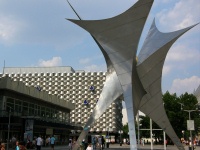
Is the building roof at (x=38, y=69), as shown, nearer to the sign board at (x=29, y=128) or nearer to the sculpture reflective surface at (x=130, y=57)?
the sign board at (x=29, y=128)

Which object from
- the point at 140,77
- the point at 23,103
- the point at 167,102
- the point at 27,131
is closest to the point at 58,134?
the point at 23,103

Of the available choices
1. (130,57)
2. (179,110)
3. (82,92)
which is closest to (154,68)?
(130,57)

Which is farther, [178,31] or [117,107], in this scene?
[117,107]

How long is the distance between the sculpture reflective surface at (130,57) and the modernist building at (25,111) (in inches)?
441

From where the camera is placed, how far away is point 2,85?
1487 inches

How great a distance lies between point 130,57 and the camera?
22141 millimetres

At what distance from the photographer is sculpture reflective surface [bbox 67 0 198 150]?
21.3 meters

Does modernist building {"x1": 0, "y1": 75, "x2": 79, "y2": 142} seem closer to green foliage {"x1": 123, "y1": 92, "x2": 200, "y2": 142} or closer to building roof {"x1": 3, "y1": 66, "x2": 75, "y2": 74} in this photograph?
green foliage {"x1": 123, "y1": 92, "x2": 200, "y2": 142}

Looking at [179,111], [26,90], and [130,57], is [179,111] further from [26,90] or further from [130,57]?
[130,57]

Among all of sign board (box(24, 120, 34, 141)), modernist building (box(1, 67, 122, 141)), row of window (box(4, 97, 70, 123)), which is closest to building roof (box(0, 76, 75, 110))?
row of window (box(4, 97, 70, 123))

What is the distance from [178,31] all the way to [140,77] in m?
4.57

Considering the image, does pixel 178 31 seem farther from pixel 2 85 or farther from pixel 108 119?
pixel 108 119

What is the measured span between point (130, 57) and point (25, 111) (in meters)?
25.3

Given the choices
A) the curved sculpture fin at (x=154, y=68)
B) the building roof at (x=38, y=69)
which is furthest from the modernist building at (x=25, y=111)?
the building roof at (x=38, y=69)
